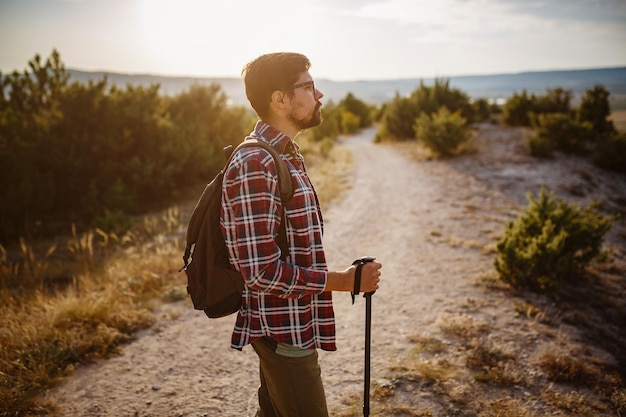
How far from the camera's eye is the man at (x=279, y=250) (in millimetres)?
1475

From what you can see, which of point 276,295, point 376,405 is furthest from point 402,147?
point 276,295

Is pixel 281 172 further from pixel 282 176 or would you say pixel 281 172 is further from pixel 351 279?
pixel 351 279

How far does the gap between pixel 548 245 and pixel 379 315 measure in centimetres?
245

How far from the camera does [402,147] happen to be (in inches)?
646

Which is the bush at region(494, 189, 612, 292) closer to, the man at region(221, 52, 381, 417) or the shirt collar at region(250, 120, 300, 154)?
the man at region(221, 52, 381, 417)

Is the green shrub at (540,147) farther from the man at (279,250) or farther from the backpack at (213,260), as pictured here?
the backpack at (213,260)

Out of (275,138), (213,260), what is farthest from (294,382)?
(275,138)

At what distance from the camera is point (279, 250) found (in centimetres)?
151

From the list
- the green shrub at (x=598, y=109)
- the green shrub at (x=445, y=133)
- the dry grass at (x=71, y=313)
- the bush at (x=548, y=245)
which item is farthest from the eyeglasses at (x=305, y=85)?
the green shrub at (x=598, y=109)

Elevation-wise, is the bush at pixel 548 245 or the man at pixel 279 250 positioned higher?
the man at pixel 279 250

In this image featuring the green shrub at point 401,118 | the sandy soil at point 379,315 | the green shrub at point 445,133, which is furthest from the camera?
the green shrub at point 401,118

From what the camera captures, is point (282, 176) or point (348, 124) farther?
point (348, 124)

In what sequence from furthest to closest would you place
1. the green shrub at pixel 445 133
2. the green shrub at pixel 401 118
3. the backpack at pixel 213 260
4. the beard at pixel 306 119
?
1. the green shrub at pixel 401 118
2. the green shrub at pixel 445 133
3. the beard at pixel 306 119
4. the backpack at pixel 213 260

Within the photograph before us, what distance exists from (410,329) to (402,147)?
13.3m
